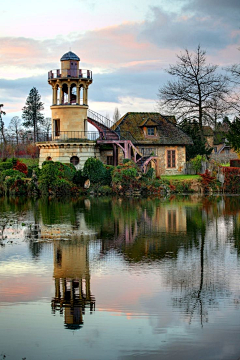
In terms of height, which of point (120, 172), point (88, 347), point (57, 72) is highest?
point (57, 72)

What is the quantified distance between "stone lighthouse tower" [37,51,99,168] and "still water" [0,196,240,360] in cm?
2727

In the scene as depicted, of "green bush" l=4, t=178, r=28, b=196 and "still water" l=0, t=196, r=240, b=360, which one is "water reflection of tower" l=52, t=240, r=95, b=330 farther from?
"green bush" l=4, t=178, r=28, b=196

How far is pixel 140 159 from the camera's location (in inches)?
2148

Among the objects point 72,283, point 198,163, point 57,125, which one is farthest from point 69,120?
point 72,283

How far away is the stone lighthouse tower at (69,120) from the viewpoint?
54844 mm

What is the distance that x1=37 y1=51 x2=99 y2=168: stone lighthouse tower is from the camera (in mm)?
54844

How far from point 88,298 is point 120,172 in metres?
34.9

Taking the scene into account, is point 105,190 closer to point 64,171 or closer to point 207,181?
point 64,171

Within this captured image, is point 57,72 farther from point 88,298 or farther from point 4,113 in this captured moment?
point 88,298

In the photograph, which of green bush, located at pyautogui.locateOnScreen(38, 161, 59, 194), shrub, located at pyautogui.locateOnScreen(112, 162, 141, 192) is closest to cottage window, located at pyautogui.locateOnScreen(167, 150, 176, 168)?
shrub, located at pyautogui.locateOnScreen(112, 162, 141, 192)

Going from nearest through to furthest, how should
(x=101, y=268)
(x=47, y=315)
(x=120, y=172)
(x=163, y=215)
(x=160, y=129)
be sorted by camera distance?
(x=47, y=315) < (x=101, y=268) < (x=163, y=215) < (x=120, y=172) < (x=160, y=129)

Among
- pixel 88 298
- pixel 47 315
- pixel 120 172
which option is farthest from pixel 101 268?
pixel 120 172

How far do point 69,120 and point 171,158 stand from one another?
34.5 ft

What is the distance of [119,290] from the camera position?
14.6 m
